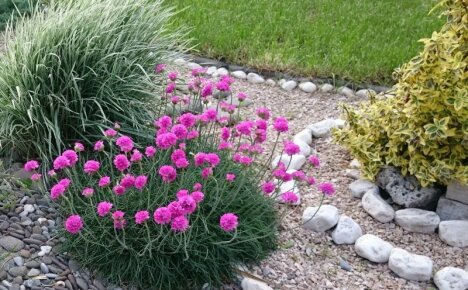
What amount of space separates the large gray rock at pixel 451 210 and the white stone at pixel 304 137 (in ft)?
3.13

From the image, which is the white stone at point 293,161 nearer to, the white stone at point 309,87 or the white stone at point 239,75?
the white stone at point 309,87

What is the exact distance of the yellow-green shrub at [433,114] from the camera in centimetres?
309

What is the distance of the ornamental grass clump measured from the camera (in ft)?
10.4

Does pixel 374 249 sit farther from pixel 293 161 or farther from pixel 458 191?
pixel 293 161

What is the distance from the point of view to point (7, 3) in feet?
17.9

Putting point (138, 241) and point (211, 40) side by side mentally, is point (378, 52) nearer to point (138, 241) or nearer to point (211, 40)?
point (211, 40)

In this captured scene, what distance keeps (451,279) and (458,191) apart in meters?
0.56

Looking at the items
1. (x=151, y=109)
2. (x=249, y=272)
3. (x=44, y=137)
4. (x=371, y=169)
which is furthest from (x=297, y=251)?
(x=44, y=137)

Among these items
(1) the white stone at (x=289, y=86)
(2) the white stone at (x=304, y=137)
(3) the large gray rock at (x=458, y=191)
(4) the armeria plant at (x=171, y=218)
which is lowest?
(1) the white stone at (x=289, y=86)

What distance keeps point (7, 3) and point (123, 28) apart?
234 cm

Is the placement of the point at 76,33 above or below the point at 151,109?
above

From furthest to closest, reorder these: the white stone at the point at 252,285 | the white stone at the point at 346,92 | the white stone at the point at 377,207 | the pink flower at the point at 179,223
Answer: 1. the white stone at the point at 346,92
2. the white stone at the point at 377,207
3. the white stone at the point at 252,285
4. the pink flower at the point at 179,223

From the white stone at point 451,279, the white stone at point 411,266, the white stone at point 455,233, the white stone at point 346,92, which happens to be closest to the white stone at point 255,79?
the white stone at point 346,92

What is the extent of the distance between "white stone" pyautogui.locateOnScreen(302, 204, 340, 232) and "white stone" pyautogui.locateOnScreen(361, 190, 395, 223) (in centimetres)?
23
